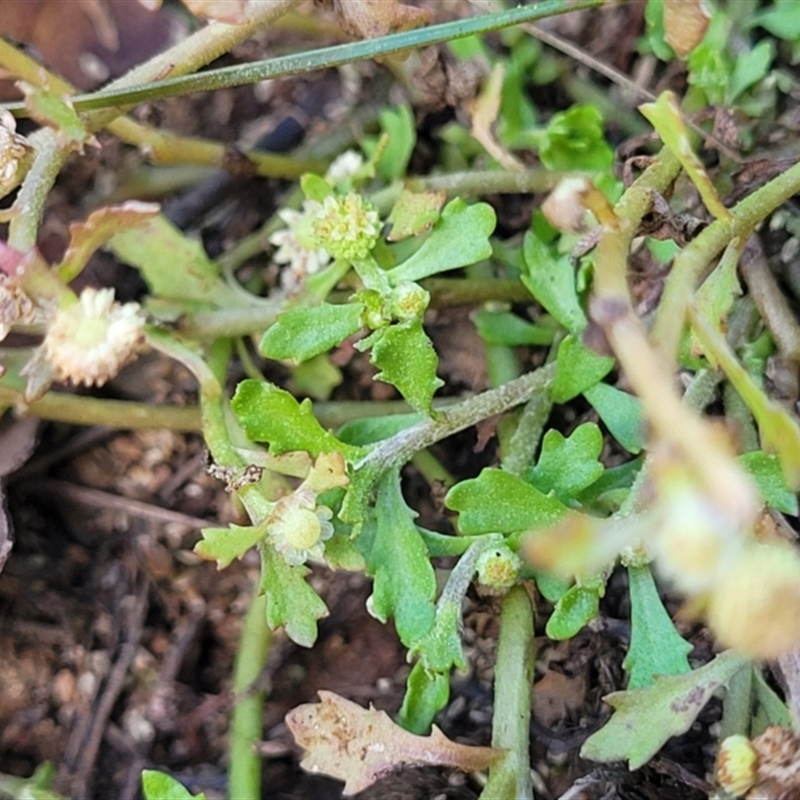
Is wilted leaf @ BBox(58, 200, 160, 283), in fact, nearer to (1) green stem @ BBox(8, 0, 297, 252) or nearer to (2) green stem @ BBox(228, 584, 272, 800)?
(1) green stem @ BBox(8, 0, 297, 252)

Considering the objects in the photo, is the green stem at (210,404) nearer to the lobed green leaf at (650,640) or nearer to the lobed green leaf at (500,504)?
the lobed green leaf at (500,504)

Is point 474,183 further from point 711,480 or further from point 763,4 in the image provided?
point 711,480

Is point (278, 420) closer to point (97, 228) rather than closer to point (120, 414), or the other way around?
point (97, 228)

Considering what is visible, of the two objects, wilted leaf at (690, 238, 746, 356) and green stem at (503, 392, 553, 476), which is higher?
wilted leaf at (690, 238, 746, 356)

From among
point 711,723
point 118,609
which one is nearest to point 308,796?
point 118,609

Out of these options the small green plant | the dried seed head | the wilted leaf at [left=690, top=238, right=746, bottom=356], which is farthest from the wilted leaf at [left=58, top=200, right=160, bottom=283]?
the dried seed head

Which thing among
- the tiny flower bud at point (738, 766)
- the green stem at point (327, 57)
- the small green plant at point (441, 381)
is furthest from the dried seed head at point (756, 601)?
the green stem at point (327, 57)
